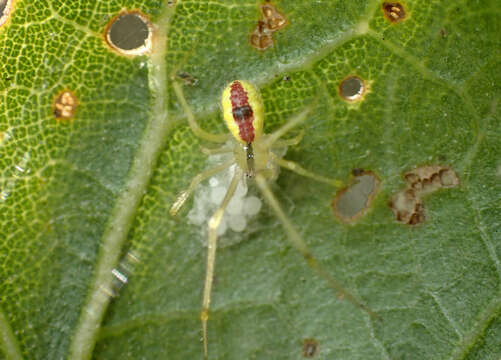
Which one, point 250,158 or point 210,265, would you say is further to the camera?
point 250,158

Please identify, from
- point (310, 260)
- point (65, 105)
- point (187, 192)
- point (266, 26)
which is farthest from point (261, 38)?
point (310, 260)

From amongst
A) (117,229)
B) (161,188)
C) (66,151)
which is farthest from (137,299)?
(66,151)

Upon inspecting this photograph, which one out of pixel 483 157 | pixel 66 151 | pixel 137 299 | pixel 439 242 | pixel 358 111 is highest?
pixel 66 151

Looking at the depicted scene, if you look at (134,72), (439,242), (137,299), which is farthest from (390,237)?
(134,72)

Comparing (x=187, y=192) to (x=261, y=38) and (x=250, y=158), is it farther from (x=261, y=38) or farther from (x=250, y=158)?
(x=261, y=38)

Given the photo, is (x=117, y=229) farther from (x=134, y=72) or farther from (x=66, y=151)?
(x=134, y=72)

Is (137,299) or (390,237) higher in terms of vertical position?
(137,299)

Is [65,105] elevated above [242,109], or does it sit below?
above
